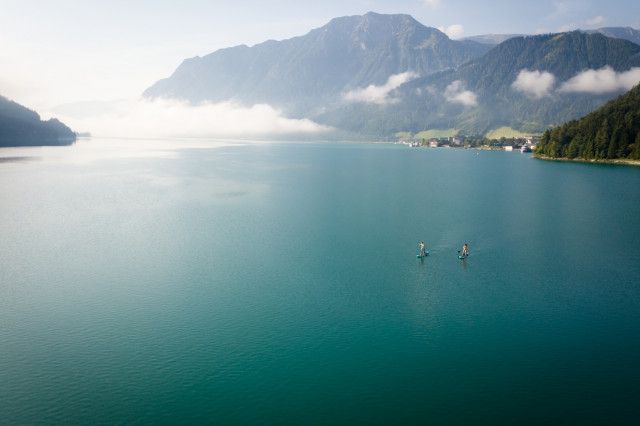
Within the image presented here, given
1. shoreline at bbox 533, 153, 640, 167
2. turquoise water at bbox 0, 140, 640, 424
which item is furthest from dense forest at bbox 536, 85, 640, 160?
turquoise water at bbox 0, 140, 640, 424

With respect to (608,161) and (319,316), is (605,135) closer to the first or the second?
(608,161)

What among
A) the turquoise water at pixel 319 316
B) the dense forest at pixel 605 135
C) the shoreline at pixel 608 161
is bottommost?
the turquoise water at pixel 319 316

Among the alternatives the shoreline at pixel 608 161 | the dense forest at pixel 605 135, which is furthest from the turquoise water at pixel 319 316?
the dense forest at pixel 605 135

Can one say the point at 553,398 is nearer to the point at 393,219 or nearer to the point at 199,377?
the point at 199,377

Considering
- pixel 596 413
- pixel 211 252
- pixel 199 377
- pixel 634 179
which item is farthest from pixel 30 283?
pixel 634 179

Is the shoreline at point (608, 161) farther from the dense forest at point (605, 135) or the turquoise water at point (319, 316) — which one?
the turquoise water at point (319, 316)

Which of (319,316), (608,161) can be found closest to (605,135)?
(608,161)
